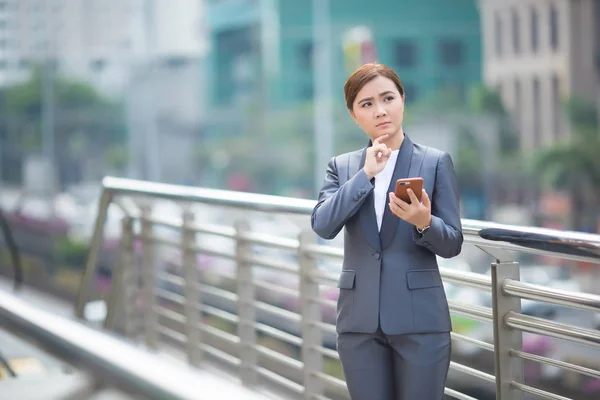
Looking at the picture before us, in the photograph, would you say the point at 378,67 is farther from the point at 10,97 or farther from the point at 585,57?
the point at 585,57

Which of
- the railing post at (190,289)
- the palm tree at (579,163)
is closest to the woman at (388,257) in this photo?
the railing post at (190,289)

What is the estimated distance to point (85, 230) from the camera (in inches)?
1040

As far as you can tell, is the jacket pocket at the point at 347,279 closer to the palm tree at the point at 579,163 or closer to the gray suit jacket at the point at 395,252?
→ the gray suit jacket at the point at 395,252

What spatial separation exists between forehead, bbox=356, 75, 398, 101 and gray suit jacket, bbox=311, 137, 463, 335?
0.11 meters

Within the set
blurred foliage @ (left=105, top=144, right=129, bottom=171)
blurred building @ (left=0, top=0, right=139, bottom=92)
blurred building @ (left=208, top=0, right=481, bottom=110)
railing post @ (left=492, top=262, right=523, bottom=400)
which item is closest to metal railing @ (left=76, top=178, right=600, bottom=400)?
railing post @ (left=492, top=262, right=523, bottom=400)

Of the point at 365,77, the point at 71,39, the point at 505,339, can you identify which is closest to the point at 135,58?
the point at 71,39

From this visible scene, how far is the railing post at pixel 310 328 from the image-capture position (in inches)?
121

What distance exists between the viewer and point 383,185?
1907mm

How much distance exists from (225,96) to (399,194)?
28.2 meters

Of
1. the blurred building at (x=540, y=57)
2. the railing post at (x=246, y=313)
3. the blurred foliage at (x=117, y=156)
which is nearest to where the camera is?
the railing post at (x=246, y=313)

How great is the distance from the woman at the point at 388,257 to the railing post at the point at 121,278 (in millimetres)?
2451

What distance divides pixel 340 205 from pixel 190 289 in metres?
2.12

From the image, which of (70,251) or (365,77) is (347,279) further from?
(70,251)

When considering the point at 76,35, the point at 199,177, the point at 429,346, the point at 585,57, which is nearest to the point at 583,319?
the point at 585,57
